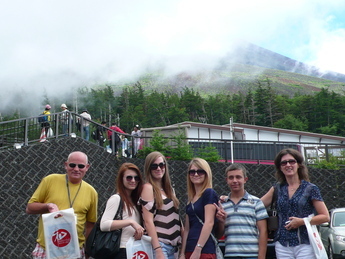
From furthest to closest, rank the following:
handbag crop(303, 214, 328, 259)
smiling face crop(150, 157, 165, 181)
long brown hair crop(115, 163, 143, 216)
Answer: smiling face crop(150, 157, 165, 181) → long brown hair crop(115, 163, 143, 216) → handbag crop(303, 214, 328, 259)

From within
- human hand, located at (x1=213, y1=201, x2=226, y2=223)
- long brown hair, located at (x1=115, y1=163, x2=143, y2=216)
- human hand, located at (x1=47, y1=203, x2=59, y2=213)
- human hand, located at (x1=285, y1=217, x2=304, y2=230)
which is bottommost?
human hand, located at (x1=285, y1=217, x2=304, y2=230)

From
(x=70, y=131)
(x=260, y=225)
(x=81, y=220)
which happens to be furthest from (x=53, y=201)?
(x=70, y=131)

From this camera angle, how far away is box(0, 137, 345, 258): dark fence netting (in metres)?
13.0

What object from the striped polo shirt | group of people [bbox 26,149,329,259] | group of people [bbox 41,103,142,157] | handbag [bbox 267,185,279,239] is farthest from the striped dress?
group of people [bbox 41,103,142,157]

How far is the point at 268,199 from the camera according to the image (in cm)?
491

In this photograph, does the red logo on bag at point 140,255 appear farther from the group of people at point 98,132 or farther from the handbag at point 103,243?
the group of people at point 98,132

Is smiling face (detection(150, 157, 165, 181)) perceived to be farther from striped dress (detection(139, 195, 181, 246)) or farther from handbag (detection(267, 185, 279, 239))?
handbag (detection(267, 185, 279, 239))

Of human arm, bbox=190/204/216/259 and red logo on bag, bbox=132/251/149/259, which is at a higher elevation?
human arm, bbox=190/204/216/259

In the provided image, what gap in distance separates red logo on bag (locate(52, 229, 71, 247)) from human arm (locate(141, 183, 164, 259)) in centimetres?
72

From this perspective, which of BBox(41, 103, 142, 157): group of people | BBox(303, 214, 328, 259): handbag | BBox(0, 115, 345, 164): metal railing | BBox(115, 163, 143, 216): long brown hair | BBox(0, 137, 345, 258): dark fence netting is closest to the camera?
BBox(303, 214, 328, 259): handbag

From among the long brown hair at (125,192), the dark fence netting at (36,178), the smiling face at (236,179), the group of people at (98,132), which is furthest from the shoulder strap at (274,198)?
the group of people at (98,132)

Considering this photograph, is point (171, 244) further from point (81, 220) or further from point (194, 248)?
point (81, 220)

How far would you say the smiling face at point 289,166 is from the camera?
4.79m

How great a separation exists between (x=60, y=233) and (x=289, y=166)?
218 cm
